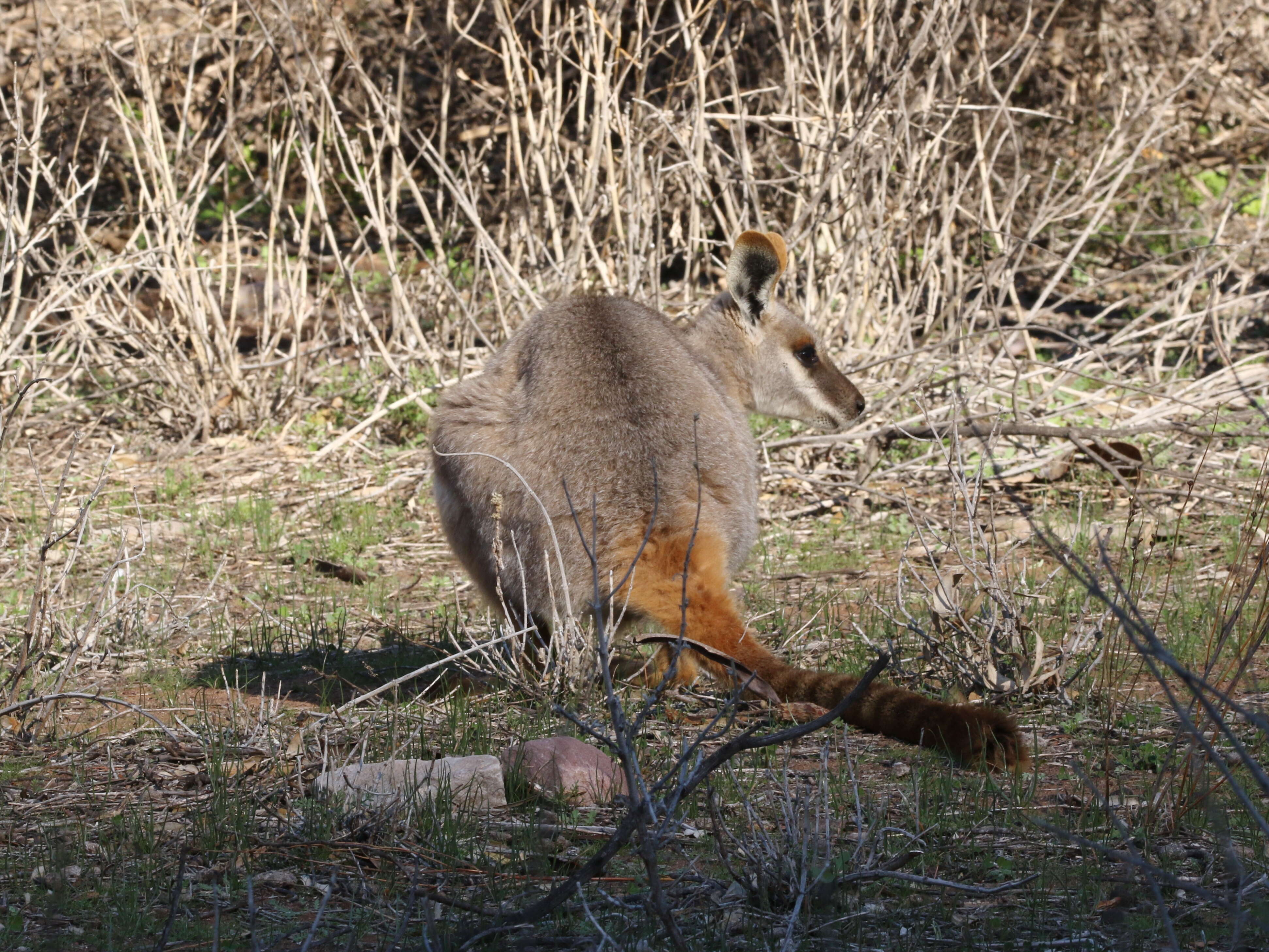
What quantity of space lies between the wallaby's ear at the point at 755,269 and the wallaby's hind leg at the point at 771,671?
81.2 inches

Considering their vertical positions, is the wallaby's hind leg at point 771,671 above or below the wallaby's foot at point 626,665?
above

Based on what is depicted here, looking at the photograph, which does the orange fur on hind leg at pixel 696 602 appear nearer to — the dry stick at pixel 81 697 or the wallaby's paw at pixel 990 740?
the wallaby's paw at pixel 990 740

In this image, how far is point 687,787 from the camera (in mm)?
2373

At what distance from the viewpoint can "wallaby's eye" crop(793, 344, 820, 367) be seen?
255 inches

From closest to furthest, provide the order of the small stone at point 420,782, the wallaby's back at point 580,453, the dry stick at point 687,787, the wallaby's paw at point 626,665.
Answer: the dry stick at point 687,787, the small stone at point 420,782, the wallaby's back at point 580,453, the wallaby's paw at point 626,665

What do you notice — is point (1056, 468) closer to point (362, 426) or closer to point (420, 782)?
point (362, 426)

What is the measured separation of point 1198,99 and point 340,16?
6.96 m

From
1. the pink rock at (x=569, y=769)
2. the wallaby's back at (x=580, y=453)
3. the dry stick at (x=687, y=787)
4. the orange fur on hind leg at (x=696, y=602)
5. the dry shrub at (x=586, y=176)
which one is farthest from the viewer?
the dry shrub at (x=586, y=176)

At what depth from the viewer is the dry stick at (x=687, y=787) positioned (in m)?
2.20

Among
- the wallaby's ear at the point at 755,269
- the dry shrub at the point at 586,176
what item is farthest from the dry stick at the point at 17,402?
the wallaby's ear at the point at 755,269

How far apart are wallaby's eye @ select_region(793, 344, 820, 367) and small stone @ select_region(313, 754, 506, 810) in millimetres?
3414

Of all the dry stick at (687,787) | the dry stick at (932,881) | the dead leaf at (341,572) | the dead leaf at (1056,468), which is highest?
the dry stick at (687,787)

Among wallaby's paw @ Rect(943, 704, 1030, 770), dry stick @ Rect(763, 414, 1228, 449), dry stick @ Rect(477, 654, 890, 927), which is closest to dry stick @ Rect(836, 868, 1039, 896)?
dry stick @ Rect(477, 654, 890, 927)

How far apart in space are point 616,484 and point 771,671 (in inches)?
32.1
